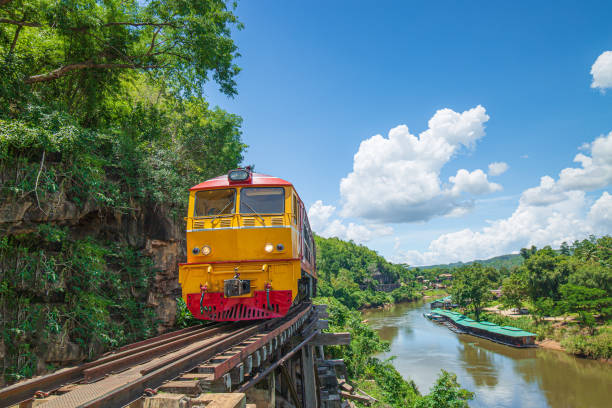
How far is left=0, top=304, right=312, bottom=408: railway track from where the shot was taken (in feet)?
11.7

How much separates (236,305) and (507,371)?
29596mm

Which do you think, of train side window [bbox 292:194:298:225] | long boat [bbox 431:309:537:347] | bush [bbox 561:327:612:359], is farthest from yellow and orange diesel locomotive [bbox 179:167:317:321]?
long boat [bbox 431:309:537:347]

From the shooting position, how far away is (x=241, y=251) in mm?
7754

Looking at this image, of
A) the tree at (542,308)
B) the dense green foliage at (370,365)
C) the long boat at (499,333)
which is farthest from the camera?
the tree at (542,308)

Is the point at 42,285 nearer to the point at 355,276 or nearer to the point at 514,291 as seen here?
the point at 514,291

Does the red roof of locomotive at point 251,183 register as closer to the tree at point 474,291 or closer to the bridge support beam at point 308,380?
the bridge support beam at point 308,380

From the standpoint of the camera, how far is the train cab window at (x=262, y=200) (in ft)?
26.7

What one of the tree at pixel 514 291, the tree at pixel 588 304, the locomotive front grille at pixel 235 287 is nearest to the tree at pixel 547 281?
the tree at pixel 514 291

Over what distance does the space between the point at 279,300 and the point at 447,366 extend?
91.9 ft

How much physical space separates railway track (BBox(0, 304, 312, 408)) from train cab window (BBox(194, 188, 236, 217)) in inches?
115

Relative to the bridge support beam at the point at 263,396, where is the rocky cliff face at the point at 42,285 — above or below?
above

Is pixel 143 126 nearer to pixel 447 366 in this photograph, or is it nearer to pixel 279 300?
pixel 279 300

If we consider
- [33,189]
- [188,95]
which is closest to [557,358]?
[188,95]

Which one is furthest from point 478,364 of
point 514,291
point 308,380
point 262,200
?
point 262,200
